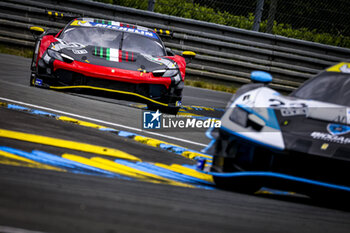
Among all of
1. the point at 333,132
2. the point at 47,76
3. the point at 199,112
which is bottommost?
the point at 199,112

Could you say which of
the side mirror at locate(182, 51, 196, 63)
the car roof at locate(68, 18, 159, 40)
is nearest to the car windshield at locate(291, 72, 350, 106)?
the side mirror at locate(182, 51, 196, 63)

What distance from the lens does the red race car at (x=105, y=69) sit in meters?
6.49

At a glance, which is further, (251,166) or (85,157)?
(85,157)

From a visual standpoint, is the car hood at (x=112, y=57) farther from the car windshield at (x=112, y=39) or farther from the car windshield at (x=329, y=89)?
the car windshield at (x=329, y=89)

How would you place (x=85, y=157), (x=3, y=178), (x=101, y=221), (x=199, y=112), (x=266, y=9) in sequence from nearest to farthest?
(x=101, y=221), (x=3, y=178), (x=85, y=157), (x=199, y=112), (x=266, y=9)

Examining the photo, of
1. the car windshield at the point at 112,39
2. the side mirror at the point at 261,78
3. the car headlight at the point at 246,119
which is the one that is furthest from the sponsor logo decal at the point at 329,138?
the car windshield at the point at 112,39

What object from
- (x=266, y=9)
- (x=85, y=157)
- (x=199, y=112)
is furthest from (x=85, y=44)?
(x=266, y=9)

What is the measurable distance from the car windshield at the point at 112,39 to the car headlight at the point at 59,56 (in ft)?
1.87

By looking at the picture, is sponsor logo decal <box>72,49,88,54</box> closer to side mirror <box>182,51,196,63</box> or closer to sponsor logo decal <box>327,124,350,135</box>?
side mirror <box>182,51,196,63</box>

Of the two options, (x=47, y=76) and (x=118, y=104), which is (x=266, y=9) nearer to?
(x=118, y=104)

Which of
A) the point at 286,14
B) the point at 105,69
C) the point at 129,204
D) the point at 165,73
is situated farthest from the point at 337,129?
the point at 286,14

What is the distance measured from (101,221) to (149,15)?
9.63 metres

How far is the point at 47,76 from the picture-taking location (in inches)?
260

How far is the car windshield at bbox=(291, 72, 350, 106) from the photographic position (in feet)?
13.1
